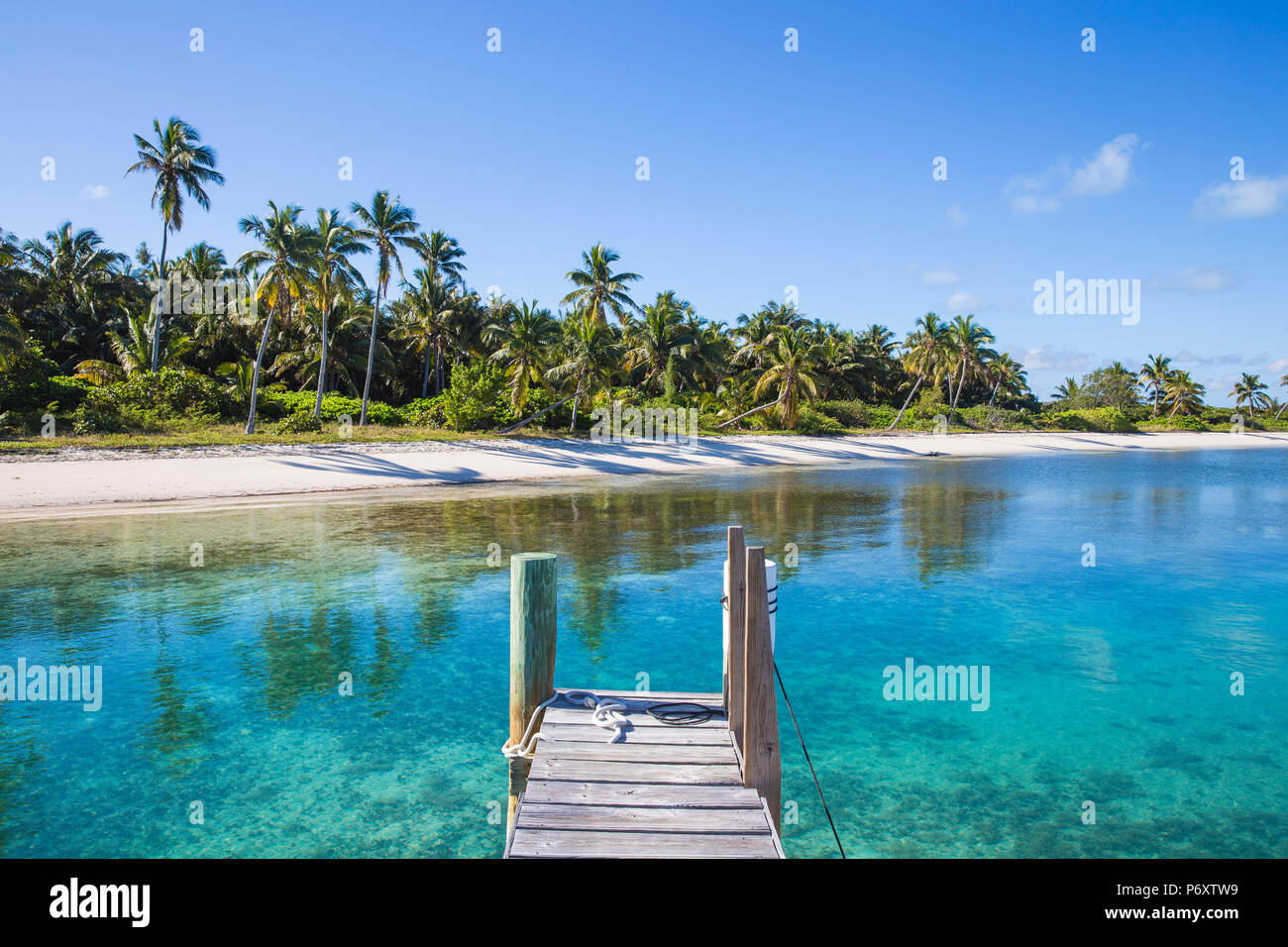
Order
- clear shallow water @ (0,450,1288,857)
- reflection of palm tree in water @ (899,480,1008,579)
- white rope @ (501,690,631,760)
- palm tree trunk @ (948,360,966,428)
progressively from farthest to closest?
palm tree trunk @ (948,360,966,428)
reflection of palm tree in water @ (899,480,1008,579)
clear shallow water @ (0,450,1288,857)
white rope @ (501,690,631,760)

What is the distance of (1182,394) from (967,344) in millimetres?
35605

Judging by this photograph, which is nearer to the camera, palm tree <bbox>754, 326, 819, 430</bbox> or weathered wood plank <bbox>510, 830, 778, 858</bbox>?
weathered wood plank <bbox>510, 830, 778, 858</bbox>

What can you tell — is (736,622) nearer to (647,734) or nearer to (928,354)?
(647,734)

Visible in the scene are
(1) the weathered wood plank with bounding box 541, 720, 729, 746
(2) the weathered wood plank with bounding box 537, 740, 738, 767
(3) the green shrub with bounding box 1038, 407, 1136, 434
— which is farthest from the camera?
(3) the green shrub with bounding box 1038, 407, 1136, 434

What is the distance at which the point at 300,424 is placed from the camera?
37969mm

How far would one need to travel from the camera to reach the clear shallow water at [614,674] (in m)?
6.40

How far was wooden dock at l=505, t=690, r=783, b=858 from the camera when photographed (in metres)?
4.26

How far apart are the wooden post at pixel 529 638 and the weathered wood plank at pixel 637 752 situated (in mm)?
622

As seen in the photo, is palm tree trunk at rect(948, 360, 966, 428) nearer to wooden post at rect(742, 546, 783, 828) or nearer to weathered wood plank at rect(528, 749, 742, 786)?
wooden post at rect(742, 546, 783, 828)

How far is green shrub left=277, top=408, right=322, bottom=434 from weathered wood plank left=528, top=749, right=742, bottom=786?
36.3m

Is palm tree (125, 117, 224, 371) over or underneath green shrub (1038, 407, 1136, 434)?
over

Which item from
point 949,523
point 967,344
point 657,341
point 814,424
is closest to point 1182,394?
point 967,344

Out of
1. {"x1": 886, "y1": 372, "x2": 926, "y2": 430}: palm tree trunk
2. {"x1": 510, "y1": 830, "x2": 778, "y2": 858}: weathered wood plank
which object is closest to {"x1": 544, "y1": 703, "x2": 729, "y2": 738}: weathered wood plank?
Answer: {"x1": 510, "y1": 830, "x2": 778, "y2": 858}: weathered wood plank
